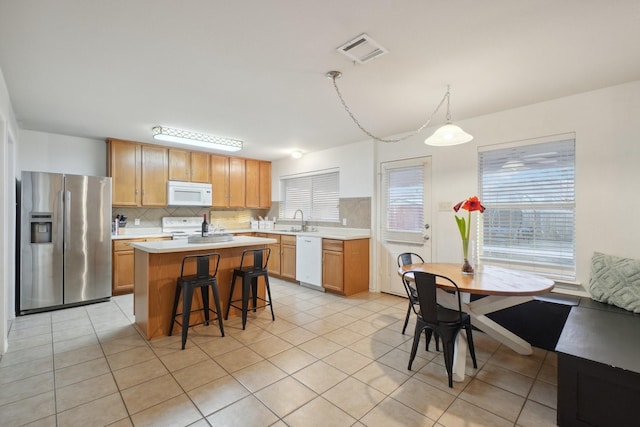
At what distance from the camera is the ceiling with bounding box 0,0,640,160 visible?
5.74 feet

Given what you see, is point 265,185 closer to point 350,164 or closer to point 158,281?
point 350,164

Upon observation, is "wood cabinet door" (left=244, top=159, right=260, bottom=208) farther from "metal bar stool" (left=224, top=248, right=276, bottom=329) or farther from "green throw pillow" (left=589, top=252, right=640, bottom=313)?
"green throw pillow" (left=589, top=252, right=640, bottom=313)

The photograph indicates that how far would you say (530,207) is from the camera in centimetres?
323

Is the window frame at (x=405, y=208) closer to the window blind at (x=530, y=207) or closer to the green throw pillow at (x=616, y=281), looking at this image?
the window blind at (x=530, y=207)

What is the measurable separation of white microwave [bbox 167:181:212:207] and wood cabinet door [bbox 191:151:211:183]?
4.6 inches

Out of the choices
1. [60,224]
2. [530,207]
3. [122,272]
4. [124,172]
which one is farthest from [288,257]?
[530,207]

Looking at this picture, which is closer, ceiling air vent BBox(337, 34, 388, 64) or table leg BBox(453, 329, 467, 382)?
ceiling air vent BBox(337, 34, 388, 64)

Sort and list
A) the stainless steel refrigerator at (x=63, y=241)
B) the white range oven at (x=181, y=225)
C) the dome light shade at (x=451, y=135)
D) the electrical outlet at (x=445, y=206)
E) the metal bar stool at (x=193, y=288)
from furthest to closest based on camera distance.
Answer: the white range oven at (x=181, y=225) → the electrical outlet at (x=445, y=206) → the stainless steel refrigerator at (x=63, y=241) → the metal bar stool at (x=193, y=288) → the dome light shade at (x=451, y=135)

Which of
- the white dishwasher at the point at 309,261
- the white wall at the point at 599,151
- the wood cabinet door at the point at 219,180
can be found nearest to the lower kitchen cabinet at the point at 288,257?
the white dishwasher at the point at 309,261

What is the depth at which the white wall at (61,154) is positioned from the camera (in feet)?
14.0

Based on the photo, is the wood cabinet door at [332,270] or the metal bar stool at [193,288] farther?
the wood cabinet door at [332,270]

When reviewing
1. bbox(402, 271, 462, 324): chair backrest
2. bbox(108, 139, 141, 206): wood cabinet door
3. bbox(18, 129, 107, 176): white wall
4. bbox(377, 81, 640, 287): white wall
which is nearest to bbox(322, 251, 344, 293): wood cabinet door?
bbox(402, 271, 462, 324): chair backrest

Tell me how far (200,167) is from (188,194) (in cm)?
57

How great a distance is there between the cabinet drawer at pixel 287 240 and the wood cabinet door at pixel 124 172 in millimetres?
2439
